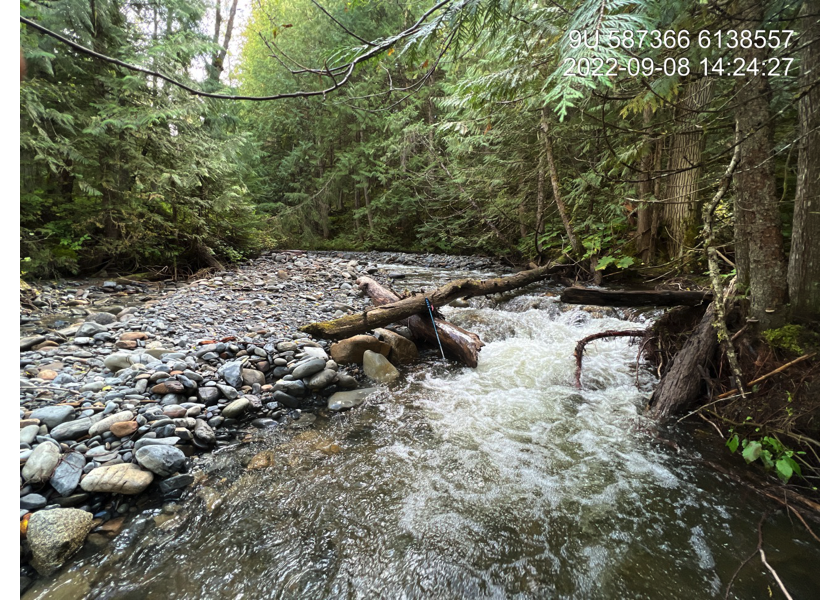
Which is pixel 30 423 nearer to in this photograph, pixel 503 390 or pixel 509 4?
pixel 503 390

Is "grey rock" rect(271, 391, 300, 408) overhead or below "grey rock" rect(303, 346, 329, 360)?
below

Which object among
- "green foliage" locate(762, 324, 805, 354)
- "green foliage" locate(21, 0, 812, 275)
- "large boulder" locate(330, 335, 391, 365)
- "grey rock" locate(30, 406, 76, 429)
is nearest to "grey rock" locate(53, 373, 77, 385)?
"grey rock" locate(30, 406, 76, 429)

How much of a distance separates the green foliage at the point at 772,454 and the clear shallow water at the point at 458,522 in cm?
27

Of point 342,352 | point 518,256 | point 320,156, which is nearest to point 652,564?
point 342,352

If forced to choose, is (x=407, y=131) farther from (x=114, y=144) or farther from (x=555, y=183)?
(x=114, y=144)

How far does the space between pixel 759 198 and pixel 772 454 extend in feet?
6.20

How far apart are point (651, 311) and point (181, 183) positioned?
8.74 m

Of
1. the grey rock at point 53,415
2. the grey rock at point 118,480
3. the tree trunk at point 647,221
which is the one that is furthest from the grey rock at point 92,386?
the tree trunk at point 647,221

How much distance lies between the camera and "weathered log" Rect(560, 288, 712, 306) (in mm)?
4008

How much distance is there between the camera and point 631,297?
14.6 feet

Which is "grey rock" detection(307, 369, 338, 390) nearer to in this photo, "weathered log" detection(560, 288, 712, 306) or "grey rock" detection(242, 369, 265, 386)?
"grey rock" detection(242, 369, 265, 386)

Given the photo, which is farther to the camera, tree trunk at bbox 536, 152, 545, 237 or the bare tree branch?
tree trunk at bbox 536, 152, 545, 237

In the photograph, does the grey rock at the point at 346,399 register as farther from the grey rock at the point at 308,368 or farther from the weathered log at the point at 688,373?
the weathered log at the point at 688,373

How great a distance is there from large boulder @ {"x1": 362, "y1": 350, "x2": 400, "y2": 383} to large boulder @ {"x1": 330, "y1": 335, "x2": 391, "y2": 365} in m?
0.11
